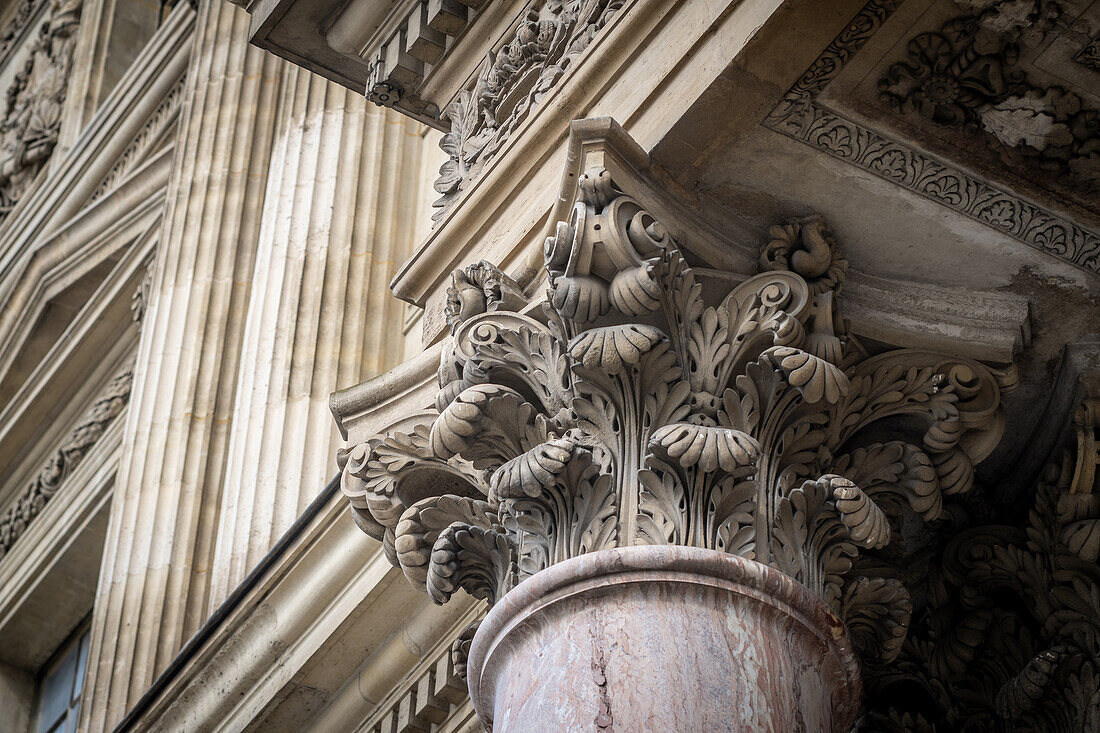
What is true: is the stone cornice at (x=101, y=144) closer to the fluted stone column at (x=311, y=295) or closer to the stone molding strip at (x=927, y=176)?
the fluted stone column at (x=311, y=295)

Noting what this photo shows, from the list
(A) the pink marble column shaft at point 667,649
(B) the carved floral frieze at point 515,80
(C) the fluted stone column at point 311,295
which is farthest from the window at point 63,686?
(A) the pink marble column shaft at point 667,649

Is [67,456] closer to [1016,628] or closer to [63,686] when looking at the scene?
[63,686]

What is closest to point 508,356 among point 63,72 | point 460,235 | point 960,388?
point 460,235

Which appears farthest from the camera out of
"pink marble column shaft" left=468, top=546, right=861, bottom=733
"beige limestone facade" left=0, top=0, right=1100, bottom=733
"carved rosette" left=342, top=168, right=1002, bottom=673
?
"carved rosette" left=342, top=168, right=1002, bottom=673

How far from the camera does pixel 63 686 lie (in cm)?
869

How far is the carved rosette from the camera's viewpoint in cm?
289

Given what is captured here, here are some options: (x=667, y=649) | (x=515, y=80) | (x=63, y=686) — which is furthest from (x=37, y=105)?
(x=667, y=649)

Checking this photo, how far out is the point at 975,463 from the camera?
3230 millimetres

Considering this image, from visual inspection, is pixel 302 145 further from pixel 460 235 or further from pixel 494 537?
pixel 494 537

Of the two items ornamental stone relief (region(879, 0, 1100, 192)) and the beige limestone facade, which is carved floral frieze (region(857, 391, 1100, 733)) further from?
ornamental stone relief (region(879, 0, 1100, 192))

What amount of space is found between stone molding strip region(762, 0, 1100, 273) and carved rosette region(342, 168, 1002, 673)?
0.16 m

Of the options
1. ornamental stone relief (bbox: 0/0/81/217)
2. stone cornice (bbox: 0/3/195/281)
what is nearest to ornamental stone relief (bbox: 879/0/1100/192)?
stone cornice (bbox: 0/3/195/281)

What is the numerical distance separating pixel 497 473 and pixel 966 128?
109 centimetres

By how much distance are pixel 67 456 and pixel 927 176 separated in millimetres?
6810
